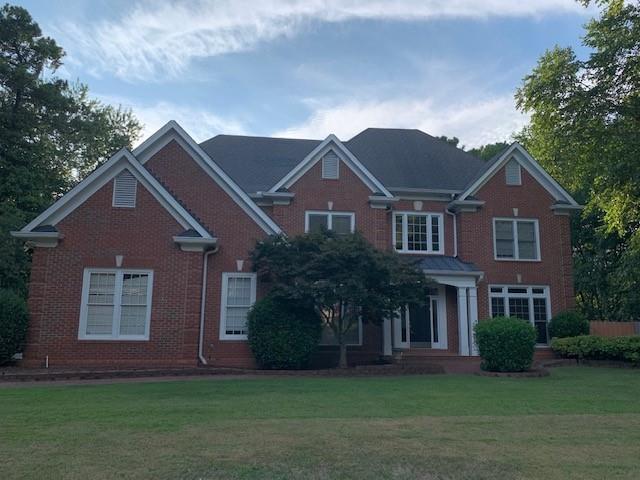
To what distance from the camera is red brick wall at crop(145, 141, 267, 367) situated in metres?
17.8

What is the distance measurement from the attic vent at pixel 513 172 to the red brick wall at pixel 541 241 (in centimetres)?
20

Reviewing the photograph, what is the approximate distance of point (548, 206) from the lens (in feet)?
77.2

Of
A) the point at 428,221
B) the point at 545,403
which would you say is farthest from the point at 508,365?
the point at 428,221

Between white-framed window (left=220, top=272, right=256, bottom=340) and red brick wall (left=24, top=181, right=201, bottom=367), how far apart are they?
192 cm

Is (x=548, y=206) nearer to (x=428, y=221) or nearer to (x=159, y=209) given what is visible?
(x=428, y=221)

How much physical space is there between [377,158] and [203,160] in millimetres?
9347

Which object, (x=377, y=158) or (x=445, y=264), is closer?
(x=445, y=264)

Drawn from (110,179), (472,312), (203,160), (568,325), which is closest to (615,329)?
(568,325)

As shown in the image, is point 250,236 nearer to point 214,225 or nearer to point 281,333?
point 214,225

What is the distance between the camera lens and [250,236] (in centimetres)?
1839

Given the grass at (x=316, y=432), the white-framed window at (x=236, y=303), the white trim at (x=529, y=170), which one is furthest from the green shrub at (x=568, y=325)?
the white-framed window at (x=236, y=303)

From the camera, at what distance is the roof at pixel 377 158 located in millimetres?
23656

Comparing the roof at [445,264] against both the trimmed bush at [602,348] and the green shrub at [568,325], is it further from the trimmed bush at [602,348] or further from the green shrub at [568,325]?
the trimmed bush at [602,348]

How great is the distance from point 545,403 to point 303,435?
5411mm
